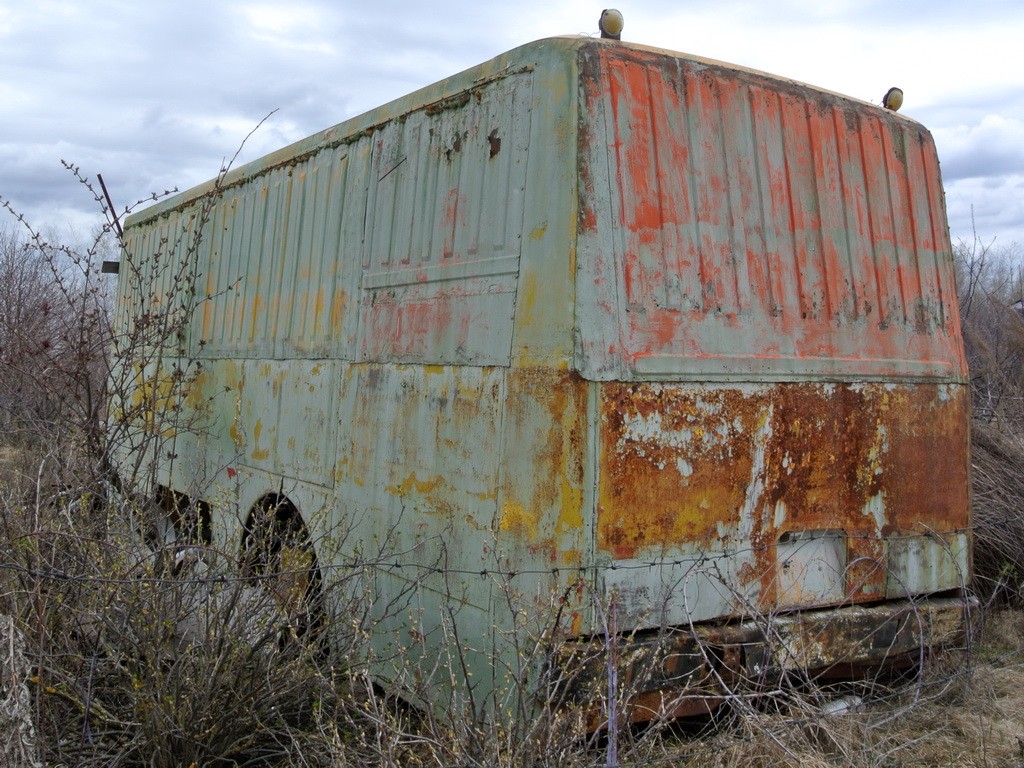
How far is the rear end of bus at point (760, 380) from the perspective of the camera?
140 inches

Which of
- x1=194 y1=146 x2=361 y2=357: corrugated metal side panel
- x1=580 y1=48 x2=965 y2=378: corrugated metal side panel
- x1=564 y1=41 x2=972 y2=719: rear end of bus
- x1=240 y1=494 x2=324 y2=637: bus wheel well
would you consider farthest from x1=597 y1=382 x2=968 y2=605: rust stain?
x1=194 y1=146 x2=361 y2=357: corrugated metal side panel

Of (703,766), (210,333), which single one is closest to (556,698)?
(703,766)

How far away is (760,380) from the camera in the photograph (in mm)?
3906

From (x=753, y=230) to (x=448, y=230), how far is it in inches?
47.7

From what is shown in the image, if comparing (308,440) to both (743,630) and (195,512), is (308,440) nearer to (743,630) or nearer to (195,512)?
(195,512)

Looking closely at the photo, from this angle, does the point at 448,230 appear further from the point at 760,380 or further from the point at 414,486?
the point at 760,380

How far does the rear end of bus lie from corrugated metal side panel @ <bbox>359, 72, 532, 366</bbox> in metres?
0.37

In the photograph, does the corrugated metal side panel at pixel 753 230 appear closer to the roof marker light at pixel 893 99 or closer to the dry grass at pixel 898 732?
the roof marker light at pixel 893 99

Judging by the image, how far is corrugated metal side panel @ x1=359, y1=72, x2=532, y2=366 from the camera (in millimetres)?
3762

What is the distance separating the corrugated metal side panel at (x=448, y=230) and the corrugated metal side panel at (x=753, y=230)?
1.22ft

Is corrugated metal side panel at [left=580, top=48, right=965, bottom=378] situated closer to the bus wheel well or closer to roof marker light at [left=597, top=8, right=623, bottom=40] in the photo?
roof marker light at [left=597, top=8, right=623, bottom=40]

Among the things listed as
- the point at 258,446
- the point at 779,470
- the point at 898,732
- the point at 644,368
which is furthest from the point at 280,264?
the point at 898,732

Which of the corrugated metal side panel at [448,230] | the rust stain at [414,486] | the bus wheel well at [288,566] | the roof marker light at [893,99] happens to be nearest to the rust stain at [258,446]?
the bus wheel well at [288,566]

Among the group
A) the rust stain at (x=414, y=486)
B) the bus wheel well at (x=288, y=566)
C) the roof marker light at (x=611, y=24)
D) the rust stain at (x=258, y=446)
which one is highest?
the roof marker light at (x=611, y=24)
